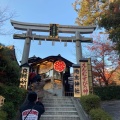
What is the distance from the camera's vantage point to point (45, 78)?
1952cm

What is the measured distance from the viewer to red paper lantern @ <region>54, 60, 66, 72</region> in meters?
18.5

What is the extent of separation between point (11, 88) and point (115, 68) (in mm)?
16540

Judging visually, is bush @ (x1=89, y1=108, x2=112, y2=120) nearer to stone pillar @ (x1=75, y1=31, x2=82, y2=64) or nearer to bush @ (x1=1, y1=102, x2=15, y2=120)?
bush @ (x1=1, y1=102, x2=15, y2=120)

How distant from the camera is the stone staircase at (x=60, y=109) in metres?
9.22

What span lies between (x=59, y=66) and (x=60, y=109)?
8436 mm

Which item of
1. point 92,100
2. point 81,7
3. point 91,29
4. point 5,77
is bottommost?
point 92,100

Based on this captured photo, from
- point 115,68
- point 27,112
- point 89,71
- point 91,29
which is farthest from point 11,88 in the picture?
point 115,68

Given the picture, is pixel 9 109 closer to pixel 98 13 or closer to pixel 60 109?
pixel 60 109

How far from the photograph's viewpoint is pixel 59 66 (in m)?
18.6

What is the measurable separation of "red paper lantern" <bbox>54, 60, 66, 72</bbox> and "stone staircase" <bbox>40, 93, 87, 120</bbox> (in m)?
6.45

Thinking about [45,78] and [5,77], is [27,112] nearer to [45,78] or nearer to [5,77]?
[5,77]

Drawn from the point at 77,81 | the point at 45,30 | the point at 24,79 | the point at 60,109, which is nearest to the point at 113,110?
the point at 77,81

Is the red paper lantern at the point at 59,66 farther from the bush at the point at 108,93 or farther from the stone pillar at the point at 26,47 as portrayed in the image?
the bush at the point at 108,93

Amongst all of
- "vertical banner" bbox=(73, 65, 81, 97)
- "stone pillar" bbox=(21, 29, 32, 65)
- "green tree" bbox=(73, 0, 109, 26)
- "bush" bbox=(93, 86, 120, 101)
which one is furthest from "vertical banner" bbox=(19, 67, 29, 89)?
"green tree" bbox=(73, 0, 109, 26)
